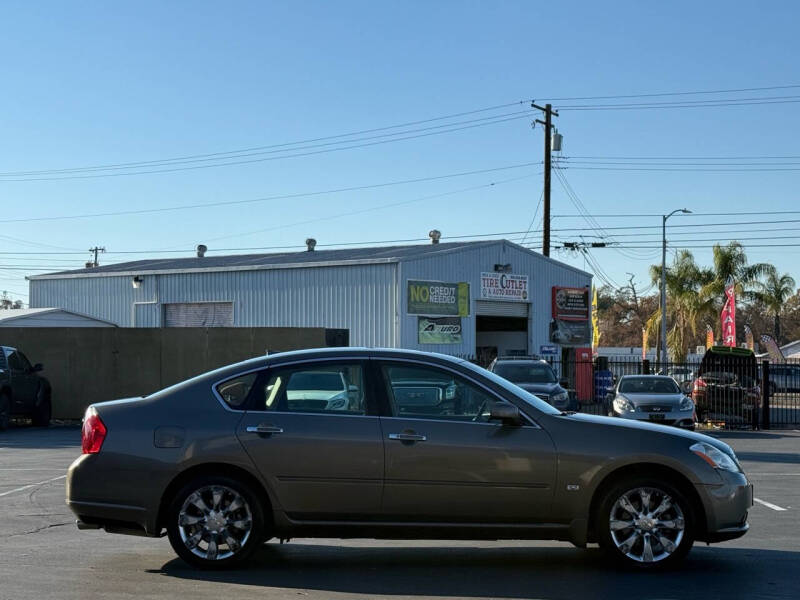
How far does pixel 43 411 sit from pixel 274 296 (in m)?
16.2

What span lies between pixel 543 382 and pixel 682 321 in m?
37.2

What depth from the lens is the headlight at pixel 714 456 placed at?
7.91 metres

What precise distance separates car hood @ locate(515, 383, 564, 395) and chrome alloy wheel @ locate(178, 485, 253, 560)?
53.0 ft

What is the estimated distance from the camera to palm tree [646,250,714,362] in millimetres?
58562

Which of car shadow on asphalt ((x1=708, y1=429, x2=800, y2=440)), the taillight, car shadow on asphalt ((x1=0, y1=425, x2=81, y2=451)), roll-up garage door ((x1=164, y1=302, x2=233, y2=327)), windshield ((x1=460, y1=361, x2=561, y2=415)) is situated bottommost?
car shadow on asphalt ((x1=708, y1=429, x2=800, y2=440))

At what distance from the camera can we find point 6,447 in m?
19.6

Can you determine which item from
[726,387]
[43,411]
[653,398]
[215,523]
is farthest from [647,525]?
[726,387]

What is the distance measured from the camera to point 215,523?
26.0 ft

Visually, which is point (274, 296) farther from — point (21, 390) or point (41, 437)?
point (41, 437)

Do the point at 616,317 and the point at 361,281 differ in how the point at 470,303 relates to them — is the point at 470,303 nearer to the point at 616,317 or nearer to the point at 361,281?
the point at 361,281

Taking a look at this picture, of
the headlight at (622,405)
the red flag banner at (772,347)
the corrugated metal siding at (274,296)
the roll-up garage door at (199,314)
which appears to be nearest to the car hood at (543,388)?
the headlight at (622,405)

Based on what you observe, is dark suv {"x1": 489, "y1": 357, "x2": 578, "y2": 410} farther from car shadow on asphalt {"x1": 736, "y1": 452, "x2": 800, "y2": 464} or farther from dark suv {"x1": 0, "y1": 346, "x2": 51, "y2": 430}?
dark suv {"x1": 0, "y1": 346, "x2": 51, "y2": 430}

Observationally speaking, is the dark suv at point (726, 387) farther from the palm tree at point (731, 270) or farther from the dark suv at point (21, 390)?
the palm tree at point (731, 270)

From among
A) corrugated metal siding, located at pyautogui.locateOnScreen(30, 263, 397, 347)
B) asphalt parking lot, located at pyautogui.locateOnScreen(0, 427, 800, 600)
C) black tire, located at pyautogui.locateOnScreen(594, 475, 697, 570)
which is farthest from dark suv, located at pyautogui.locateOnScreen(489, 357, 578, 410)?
black tire, located at pyautogui.locateOnScreen(594, 475, 697, 570)
